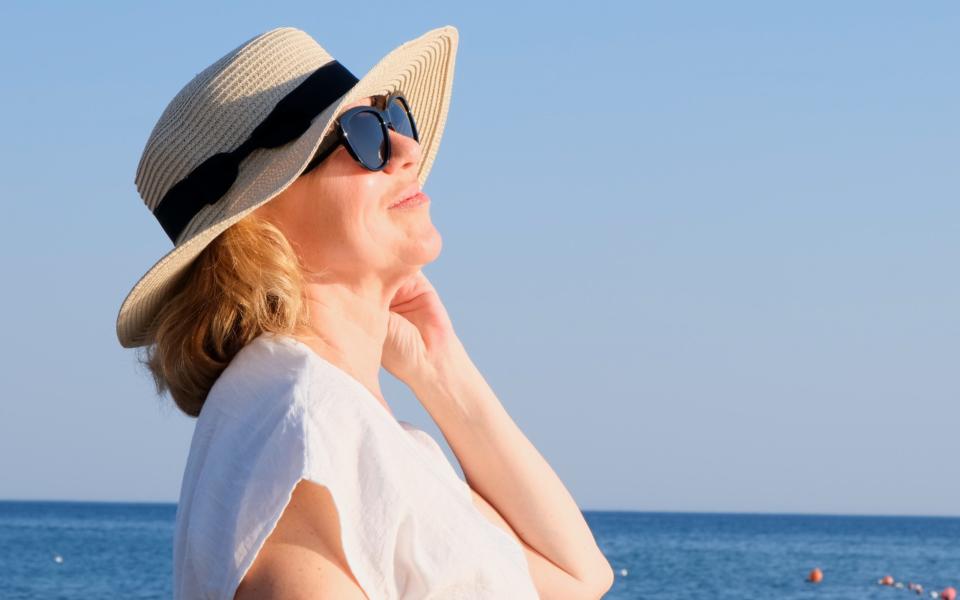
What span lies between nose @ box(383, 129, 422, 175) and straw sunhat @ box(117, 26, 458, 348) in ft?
0.38

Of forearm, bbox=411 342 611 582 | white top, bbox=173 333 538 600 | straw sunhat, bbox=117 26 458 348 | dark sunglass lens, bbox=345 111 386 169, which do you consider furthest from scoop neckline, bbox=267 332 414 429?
forearm, bbox=411 342 611 582

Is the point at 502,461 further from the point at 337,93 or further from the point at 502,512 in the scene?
the point at 337,93

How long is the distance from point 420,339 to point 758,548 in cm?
6990

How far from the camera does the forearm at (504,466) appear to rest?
327cm

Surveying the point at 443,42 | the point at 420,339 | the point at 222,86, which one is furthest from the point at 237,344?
the point at 443,42

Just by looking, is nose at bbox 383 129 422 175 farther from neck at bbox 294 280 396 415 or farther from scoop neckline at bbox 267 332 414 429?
scoop neckline at bbox 267 332 414 429

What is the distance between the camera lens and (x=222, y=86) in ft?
8.86

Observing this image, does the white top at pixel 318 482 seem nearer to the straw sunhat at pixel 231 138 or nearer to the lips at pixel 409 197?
the straw sunhat at pixel 231 138

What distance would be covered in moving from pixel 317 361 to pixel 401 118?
77cm

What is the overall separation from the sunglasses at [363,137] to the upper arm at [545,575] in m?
0.86

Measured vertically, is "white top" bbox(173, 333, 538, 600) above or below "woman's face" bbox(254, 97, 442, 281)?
below

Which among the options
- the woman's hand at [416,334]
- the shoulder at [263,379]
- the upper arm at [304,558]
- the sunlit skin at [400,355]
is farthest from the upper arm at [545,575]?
the upper arm at [304,558]

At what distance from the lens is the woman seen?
2182mm

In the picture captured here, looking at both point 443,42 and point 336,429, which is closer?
point 336,429
